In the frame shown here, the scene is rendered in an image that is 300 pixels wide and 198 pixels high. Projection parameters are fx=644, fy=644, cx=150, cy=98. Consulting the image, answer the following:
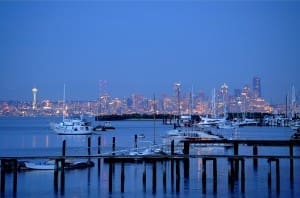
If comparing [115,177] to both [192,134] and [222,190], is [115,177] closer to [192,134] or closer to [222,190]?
[222,190]

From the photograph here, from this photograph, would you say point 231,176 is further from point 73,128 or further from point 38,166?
point 73,128

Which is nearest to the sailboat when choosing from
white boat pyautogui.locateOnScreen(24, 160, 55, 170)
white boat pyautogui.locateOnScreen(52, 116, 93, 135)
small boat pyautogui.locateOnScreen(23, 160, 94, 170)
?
white boat pyautogui.locateOnScreen(52, 116, 93, 135)

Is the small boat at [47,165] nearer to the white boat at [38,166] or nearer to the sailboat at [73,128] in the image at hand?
the white boat at [38,166]

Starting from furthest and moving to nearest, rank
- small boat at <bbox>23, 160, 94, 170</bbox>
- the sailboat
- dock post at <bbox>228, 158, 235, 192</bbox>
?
Answer: 1. the sailboat
2. small boat at <bbox>23, 160, 94, 170</bbox>
3. dock post at <bbox>228, 158, 235, 192</bbox>

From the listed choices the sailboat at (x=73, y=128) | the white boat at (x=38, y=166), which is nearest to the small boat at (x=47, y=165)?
the white boat at (x=38, y=166)

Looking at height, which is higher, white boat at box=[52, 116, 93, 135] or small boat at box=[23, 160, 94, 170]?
white boat at box=[52, 116, 93, 135]

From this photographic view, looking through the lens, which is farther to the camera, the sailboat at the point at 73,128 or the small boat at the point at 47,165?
the sailboat at the point at 73,128

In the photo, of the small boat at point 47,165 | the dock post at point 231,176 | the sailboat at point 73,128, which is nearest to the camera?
the dock post at point 231,176

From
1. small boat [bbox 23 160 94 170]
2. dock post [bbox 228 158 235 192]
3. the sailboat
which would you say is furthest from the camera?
the sailboat

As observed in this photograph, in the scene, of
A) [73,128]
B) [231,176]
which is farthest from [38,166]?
[73,128]

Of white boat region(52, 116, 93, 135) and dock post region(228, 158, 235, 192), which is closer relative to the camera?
dock post region(228, 158, 235, 192)

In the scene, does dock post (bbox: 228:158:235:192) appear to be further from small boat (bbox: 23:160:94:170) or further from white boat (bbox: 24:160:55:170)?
white boat (bbox: 24:160:55:170)

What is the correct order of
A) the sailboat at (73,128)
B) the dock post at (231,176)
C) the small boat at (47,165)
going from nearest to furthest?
the dock post at (231,176)
the small boat at (47,165)
the sailboat at (73,128)

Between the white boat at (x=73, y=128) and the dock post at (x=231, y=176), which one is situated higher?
the white boat at (x=73, y=128)
